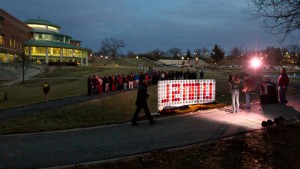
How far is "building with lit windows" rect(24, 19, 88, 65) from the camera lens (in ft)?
306

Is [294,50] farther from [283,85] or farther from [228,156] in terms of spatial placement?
[228,156]

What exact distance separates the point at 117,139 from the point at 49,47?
9044cm

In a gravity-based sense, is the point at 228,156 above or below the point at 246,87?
below

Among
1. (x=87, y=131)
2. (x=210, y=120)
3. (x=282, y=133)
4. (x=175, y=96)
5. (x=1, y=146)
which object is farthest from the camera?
(x=175, y=96)

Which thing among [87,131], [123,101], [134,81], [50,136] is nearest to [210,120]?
[87,131]

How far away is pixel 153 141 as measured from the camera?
9.18 meters

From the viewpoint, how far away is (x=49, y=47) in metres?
94.6

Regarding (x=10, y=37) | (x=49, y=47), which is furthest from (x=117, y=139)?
(x=49, y=47)

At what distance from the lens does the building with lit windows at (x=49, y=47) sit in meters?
93.3

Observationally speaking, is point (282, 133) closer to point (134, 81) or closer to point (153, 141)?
point (153, 141)

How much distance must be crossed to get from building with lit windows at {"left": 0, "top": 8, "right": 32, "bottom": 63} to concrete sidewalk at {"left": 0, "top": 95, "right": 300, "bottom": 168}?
6485cm

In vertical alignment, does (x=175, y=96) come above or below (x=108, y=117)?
above

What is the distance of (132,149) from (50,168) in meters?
2.24

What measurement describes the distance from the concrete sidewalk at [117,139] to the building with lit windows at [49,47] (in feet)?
263
